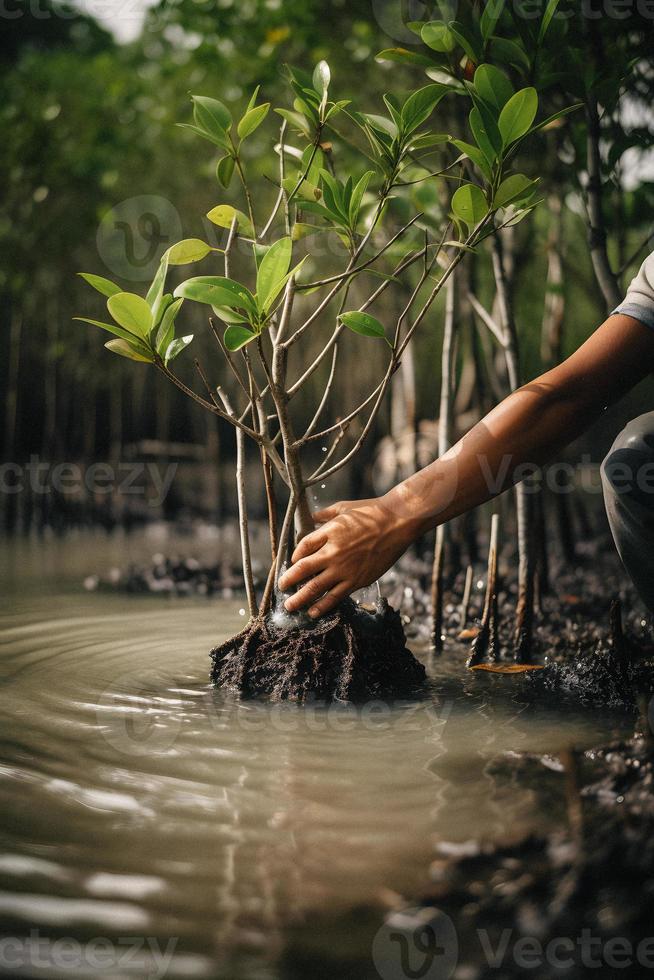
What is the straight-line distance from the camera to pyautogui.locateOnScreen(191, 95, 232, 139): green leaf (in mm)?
2029

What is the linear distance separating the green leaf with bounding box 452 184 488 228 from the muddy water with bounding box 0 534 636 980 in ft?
4.24

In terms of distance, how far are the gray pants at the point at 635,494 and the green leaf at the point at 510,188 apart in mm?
644

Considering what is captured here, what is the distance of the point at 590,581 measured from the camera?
4.13m

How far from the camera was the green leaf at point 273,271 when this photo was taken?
5.95 feet

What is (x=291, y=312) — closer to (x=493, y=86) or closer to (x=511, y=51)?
(x=493, y=86)

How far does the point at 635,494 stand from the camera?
1.80 metres

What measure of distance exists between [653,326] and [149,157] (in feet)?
24.5

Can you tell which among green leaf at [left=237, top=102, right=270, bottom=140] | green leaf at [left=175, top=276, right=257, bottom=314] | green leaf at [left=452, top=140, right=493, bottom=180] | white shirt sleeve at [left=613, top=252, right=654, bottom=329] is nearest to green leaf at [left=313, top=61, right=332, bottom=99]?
green leaf at [left=237, top=102, right=270, bottom=140]

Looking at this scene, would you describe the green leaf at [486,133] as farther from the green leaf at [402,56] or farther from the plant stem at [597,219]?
the plant stem at [597,219]

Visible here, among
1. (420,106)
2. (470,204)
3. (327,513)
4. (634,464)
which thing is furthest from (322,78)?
(634,464)

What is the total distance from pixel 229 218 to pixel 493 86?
0.74 metres

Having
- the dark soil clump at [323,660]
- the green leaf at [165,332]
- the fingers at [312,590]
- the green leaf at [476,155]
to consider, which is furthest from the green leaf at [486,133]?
the dark soil clump at [323,660]

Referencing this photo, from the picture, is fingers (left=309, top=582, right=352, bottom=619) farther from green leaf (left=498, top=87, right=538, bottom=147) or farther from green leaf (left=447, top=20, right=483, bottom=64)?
green leaf (left=447, top=20, right=483, bottom=64)

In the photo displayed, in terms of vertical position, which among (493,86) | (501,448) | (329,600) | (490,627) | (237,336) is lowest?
(490,627)
